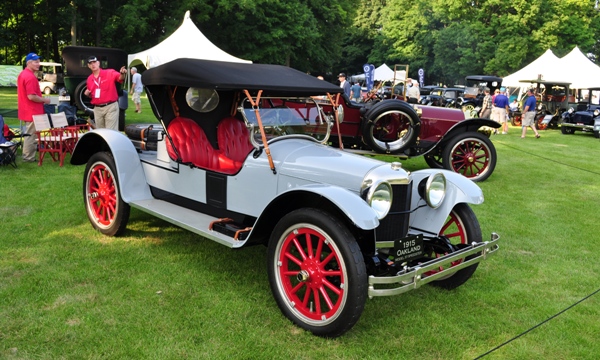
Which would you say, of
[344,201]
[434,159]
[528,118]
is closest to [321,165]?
[344,201]

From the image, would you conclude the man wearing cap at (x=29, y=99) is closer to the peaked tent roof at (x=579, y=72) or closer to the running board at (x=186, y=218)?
the running board at (x=186, y=218)

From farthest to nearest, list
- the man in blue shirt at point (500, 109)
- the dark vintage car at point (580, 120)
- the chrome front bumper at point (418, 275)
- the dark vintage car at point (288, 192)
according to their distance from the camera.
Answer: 1. the dark vintage car at point (580, 120)
2. the man in blue shirt at point (500, 109)
3. the dark vintage car at point (288, 192)
4. the chrome front bumper at point (418, 275)

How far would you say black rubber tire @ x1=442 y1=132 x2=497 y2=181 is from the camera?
8523mm

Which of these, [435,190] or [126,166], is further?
[126,166]

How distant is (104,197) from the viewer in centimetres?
497

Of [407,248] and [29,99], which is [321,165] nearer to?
[407,248]

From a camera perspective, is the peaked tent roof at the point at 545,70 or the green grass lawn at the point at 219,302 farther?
the peaked tent roof at the point at 545,70

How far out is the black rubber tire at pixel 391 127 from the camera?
8.16 metres

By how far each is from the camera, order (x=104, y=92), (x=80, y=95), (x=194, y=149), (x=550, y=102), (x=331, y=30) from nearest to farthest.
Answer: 1. (x=194, y=149)
2. (x=104, y=92)
3. (x=80, y=95)
4. (x=550, y=102)
5. (x=331, y=30)

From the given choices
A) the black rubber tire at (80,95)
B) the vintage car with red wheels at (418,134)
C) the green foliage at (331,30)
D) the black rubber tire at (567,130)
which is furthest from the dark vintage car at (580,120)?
the green foliage at (331,30)

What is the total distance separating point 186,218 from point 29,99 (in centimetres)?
535

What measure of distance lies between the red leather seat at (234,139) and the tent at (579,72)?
889 inches

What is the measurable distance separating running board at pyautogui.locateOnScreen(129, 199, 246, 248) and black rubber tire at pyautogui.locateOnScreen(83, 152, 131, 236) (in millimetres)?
277

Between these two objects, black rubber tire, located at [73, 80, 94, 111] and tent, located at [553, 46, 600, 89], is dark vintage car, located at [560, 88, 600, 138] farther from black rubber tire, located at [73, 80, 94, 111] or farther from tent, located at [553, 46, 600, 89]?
black rubber tire, located at [73, 80, 94, 111]
